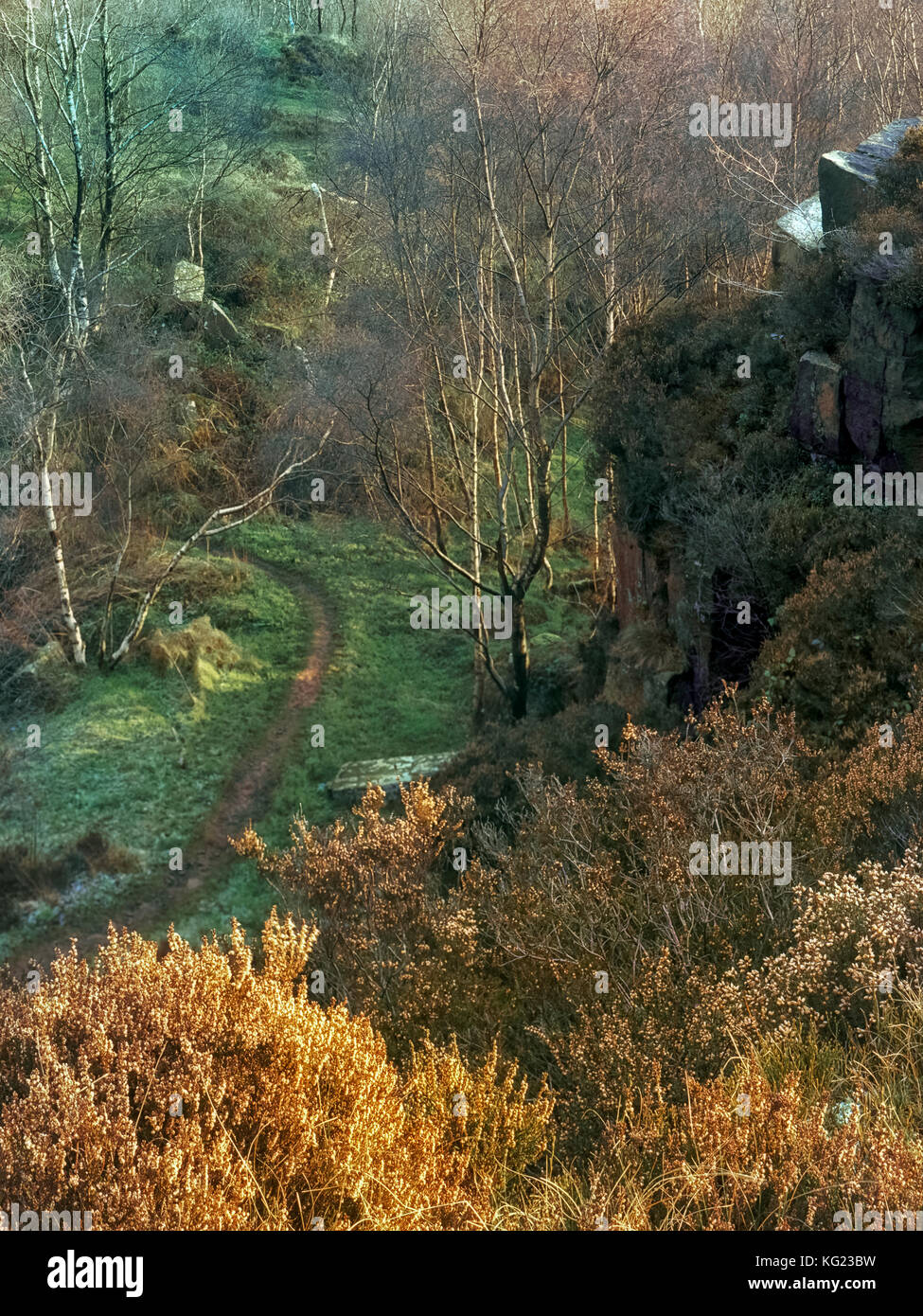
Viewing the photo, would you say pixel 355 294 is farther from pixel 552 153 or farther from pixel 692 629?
pixel 692 629

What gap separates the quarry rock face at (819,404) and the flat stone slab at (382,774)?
7.03m

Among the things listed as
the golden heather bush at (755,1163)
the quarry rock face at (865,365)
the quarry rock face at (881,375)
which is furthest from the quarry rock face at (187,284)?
the golden heather bush at (755,1163)

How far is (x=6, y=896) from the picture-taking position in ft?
48.7

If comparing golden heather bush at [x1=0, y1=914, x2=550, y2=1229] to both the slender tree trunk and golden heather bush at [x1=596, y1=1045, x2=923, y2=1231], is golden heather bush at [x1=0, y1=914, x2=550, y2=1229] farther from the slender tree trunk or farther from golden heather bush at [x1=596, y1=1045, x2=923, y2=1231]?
the slender tree trunk

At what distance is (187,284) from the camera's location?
30.9 meters

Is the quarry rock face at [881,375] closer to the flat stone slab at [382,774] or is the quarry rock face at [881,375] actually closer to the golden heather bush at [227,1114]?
the flat stone slab at [382,774]

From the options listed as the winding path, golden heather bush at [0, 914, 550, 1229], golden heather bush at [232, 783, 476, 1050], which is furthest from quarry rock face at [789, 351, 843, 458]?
the winding path

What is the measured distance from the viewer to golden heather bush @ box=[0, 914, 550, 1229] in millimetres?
3766

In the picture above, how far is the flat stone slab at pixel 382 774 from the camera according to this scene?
54.0 feet

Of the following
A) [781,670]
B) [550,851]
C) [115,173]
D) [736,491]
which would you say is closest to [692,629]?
[736,491]

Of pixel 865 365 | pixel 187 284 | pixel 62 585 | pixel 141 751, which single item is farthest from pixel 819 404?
pixel 187 284

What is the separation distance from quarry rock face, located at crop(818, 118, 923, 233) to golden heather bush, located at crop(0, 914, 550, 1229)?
10899mm

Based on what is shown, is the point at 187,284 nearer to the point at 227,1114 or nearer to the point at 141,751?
the point at 141,751

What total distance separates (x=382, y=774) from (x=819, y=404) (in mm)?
8612
